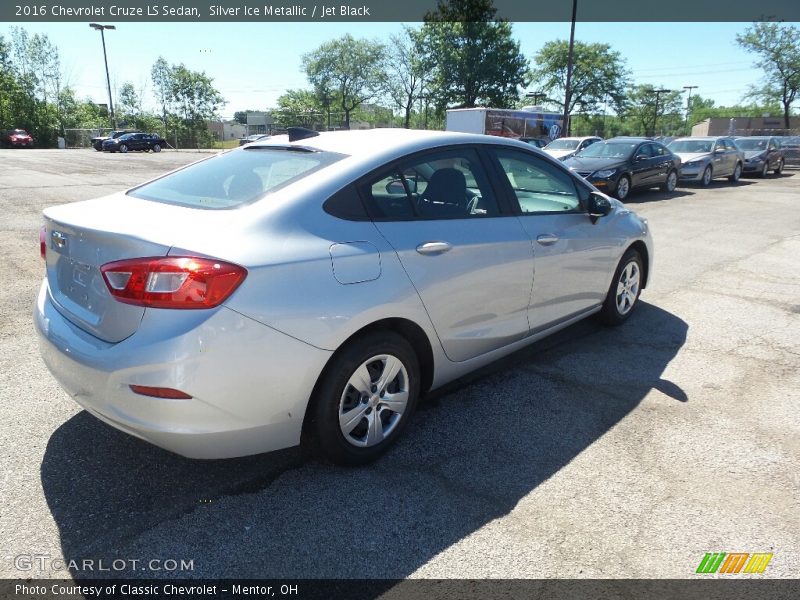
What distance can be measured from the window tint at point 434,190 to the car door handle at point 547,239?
39cm

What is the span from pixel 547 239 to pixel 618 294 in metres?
1.50

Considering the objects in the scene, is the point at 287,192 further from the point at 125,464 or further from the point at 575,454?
the point at 575,454

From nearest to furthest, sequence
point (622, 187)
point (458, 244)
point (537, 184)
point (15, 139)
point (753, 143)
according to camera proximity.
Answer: point (458, 244) < point (537, 184) < point (622, 187) < point (753, 143) < point (15, 139)

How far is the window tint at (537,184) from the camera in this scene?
147 inches

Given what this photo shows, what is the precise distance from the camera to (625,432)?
3.32m

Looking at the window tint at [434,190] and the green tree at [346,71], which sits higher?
the green tree at [346,71]

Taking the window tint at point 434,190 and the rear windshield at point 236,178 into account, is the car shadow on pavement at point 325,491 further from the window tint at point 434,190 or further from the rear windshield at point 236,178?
the rear windshield at point 236,178

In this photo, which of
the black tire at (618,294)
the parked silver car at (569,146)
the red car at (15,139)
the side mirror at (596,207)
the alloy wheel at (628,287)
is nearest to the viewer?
the side mirror at (596,207)

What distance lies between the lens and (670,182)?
16.5 m

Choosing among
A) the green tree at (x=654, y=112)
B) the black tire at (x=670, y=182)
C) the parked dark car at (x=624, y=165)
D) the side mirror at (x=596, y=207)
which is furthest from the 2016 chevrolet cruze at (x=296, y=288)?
the green tree at (x=654, y=112)

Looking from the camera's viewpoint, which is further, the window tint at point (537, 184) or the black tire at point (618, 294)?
the black tire at point (618, 294)

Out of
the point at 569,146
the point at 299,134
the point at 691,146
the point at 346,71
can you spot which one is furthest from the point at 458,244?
the point at 346,71

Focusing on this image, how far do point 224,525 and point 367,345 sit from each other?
1012 mm

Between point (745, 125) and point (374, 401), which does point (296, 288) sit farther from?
point (745, 125)
